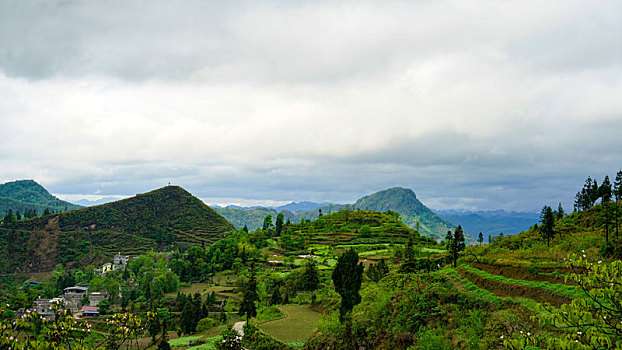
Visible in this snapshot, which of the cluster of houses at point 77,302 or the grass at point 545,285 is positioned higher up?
the grass at point 545,285

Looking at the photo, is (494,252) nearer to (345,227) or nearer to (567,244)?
(567,244)

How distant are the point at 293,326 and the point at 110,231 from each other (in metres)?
125

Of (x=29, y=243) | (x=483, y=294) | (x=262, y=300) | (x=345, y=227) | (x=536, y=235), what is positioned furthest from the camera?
(x=29, y=243)

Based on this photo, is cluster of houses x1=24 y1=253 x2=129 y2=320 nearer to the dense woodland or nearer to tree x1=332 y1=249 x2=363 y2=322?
the dense woodland

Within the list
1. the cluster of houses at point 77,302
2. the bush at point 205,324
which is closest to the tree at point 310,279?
the bush at point 205,324

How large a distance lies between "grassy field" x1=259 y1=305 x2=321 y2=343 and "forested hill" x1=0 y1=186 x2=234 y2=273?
9726 centimetres

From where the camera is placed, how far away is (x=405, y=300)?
24.8 m

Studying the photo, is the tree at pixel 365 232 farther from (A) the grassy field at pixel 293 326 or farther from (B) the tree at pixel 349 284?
(B) the tree at pixel 349 284

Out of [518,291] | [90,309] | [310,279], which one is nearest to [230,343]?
[518,291]

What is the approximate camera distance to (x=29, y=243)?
4791 inches

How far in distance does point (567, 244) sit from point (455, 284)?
33.3 feet

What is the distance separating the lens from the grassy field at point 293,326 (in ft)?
124

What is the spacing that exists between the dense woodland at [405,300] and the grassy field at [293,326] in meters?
0.13

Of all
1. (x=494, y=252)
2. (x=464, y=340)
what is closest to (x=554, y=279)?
(x=464, y=340)
